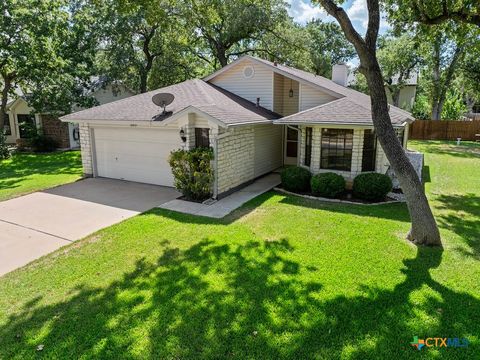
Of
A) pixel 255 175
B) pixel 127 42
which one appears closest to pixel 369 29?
pixel 255 175

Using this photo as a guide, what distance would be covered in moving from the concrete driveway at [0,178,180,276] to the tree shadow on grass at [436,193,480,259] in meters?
7.81

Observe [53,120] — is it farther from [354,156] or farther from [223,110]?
[354,156]

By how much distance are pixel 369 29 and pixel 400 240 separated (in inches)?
176

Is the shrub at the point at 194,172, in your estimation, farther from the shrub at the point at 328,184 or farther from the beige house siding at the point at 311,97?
the beige house siding at the point at 311,97

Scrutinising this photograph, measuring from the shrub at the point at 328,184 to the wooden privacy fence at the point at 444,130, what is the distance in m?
22.2

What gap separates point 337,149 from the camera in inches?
440

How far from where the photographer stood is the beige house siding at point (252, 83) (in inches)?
565

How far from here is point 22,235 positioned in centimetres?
746

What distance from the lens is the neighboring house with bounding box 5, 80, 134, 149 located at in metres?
21.9

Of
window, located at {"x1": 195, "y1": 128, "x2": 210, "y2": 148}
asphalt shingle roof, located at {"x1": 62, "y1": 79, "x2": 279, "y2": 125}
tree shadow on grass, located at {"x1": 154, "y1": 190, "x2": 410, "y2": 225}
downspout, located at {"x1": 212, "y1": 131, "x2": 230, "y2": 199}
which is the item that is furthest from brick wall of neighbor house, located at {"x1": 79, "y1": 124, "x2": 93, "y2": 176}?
downspout, located at {"x1": 212, "y1": 131, "x2": 230, "y2": 199}

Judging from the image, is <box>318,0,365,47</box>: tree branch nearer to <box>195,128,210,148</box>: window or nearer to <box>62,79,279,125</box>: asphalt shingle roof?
<box>62,79,279,125</box>: asphalt shingle roof

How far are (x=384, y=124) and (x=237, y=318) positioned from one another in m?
4.83

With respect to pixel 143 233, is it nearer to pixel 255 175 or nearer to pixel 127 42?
pixel 255 175

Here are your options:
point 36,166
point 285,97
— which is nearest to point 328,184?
point 285,97
